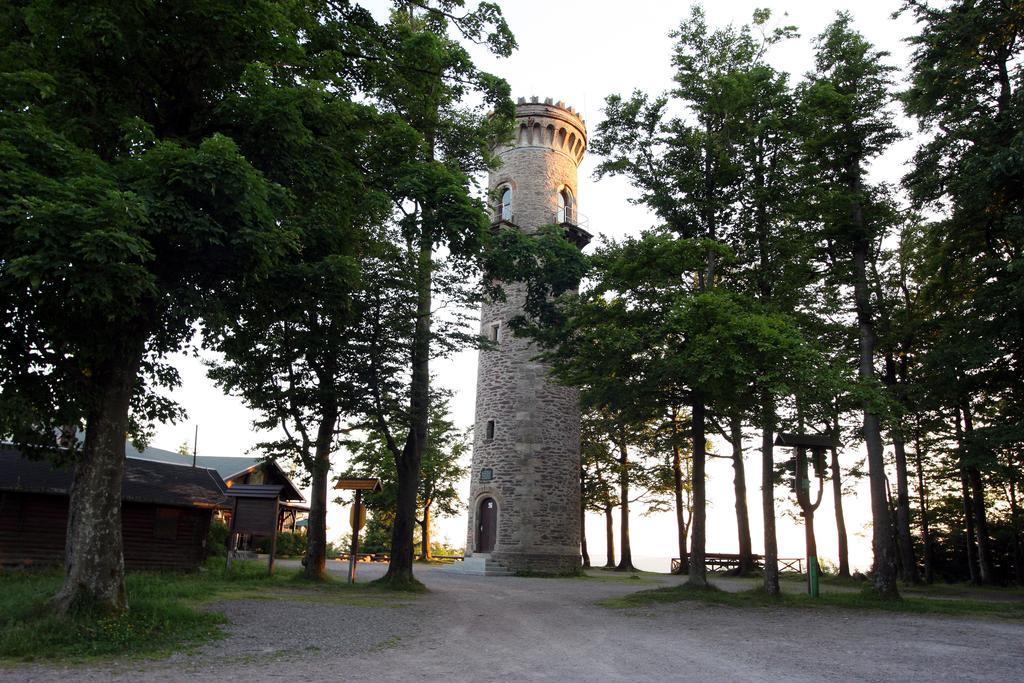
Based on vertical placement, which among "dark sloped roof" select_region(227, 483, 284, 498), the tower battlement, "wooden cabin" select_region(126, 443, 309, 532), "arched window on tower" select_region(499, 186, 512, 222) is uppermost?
the tower battlement

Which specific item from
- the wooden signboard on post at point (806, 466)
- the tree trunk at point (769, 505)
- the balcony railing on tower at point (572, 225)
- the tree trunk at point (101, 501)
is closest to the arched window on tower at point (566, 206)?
the balcony railing on tower at point (572, 225)

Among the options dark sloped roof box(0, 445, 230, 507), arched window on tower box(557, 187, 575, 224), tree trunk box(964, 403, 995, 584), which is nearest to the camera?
dark sloped roof box(0, 445, 230, 507)

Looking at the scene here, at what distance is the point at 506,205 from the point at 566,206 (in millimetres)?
2766

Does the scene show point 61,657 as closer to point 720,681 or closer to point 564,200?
point 720,681

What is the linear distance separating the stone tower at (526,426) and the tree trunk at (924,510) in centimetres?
1246

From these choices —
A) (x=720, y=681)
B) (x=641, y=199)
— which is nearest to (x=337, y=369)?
(x=641, y=199)

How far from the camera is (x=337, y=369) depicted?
17594mm

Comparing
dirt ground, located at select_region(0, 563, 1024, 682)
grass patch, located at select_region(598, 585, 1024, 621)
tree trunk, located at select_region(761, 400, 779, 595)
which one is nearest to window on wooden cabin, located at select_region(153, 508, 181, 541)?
dirt ground, located at select_region(0, 563, 1024, 682)

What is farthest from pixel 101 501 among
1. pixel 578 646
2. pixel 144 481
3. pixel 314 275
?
pixel 144 481

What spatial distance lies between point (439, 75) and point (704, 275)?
9.63 metres

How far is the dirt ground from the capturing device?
24.0ft

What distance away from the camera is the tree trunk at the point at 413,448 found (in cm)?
1773

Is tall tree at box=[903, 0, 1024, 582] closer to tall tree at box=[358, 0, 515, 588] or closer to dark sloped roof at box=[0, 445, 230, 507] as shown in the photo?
tall tree at box=[358, 0, 515, 588]

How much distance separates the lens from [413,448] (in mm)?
18578
